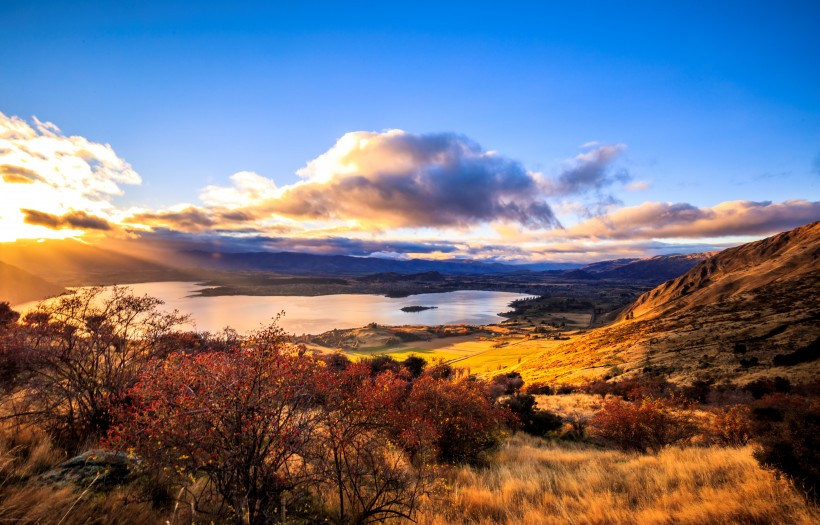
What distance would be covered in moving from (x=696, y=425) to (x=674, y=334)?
2859 cm

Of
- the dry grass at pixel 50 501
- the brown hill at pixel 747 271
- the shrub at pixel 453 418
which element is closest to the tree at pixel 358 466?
the shrub at pixel 453 418

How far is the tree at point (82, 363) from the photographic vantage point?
7.36 meters

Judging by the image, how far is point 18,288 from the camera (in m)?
62.8

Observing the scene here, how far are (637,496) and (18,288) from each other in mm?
96360

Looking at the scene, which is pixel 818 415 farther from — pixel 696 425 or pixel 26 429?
pixel 26 429

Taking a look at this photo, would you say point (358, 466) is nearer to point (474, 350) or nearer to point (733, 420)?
point (733, 420)

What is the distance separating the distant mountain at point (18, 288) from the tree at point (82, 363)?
201 feet

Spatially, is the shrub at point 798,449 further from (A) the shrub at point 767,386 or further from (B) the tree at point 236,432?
(A) the shrub at point 767,386

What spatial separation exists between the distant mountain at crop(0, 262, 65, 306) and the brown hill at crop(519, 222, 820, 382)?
78470 mm

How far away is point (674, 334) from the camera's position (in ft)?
123

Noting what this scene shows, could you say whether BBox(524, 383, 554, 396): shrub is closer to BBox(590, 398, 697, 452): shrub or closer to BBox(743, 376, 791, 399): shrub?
BBox(743, 376, 791, 399): shrub

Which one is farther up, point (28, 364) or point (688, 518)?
point (28, 364)

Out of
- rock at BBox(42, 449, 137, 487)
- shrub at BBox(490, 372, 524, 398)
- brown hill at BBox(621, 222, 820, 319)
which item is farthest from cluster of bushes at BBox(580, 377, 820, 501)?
brown hill at BBox(621, 222, 820, 319)

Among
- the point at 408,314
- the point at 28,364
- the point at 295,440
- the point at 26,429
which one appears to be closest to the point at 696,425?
the point at 295,440
